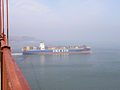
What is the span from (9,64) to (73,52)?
1135 cm

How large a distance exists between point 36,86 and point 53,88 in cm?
48

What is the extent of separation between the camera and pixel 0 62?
1.65 ft

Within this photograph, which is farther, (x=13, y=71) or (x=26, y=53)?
(x=26, y=53)

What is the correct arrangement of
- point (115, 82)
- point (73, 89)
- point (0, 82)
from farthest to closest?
point (115, 82)
point (73, 89)
point (0, 82)

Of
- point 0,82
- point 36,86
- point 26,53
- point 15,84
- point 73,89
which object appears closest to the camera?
point 15,84

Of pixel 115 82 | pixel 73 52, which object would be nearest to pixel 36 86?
pixel 115 82

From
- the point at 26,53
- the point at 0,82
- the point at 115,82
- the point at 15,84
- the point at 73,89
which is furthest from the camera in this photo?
the point at 26,53

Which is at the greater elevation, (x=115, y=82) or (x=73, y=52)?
(x=73, y=52)

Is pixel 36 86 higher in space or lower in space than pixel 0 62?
lower

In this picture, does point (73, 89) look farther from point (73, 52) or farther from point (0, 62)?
point (73, 52)

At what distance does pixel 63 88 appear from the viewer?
10.7 feet

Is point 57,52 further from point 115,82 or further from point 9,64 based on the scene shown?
point 9,64

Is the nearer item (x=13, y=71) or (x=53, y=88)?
(x=13, y=71)

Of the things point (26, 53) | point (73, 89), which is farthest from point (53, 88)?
point (26, 53)
